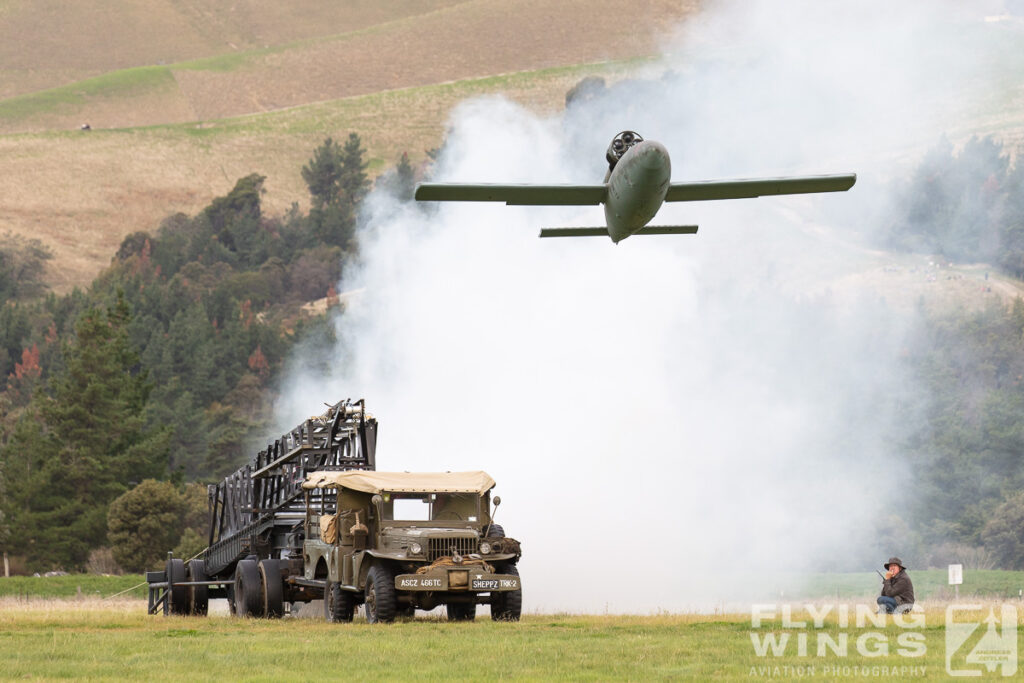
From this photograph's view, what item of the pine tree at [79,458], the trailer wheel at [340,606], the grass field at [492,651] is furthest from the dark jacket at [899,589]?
the pine tree at [79,458]

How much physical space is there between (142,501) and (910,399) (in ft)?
137

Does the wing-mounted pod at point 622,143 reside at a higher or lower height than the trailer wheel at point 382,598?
higher

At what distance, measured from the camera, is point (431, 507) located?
2741 centimetres

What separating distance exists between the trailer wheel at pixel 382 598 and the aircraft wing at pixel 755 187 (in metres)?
8.08

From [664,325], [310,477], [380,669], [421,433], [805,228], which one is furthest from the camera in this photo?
[805,228]

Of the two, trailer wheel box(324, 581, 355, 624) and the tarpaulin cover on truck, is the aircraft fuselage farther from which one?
trailer wheel box(324, 581, 355, 624)

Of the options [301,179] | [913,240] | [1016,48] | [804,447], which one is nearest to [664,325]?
[804,447]

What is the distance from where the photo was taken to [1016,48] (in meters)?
151

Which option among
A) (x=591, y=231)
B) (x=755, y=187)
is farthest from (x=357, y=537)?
(x=755, y=187)

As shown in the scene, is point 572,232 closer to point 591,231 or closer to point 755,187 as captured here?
point 591,231

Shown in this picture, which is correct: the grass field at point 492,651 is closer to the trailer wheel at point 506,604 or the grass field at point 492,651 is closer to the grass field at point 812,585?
the trailer wheel at point 506,604

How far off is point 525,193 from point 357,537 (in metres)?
6.74

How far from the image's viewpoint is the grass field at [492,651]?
1784cm

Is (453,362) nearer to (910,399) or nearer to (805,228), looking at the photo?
(910,399)
